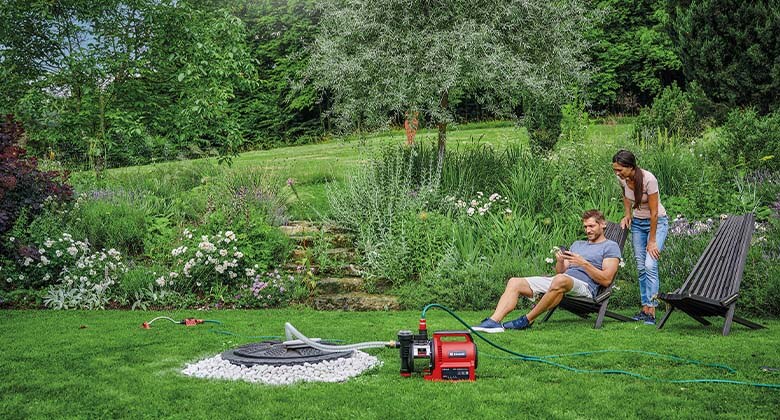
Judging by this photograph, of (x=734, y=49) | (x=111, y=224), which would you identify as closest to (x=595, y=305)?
(x=111, y=224)

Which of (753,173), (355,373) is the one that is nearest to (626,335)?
(355,373)

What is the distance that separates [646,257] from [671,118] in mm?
7712

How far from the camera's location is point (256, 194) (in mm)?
10195

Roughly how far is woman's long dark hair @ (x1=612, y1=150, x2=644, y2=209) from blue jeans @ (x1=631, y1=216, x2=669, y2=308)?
255 mm

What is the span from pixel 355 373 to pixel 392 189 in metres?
4.90

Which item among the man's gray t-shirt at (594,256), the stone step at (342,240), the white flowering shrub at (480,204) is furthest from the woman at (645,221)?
the stone step at (342,240)

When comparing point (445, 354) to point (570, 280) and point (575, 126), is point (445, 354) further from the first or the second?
point (575, 126)

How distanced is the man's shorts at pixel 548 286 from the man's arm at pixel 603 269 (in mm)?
117

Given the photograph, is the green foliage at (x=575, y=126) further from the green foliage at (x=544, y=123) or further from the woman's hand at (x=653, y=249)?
the woman's hand at (x=653, y=249)

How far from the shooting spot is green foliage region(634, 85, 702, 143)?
13.3 meters

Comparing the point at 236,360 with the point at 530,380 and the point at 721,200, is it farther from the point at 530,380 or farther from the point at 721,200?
the point at 721,200

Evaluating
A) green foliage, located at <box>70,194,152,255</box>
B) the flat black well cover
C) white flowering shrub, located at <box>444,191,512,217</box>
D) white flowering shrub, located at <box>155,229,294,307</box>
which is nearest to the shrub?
green foliage, located at <box>70,194,152,255</box>

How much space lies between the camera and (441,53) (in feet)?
32.6

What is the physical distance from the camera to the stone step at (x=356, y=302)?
26.3ft
